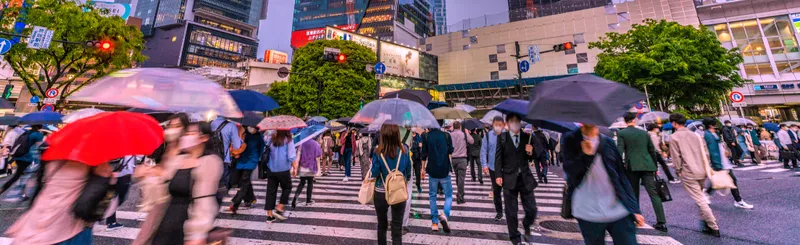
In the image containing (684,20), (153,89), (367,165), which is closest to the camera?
(153,89)

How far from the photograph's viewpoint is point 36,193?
2.19 metres

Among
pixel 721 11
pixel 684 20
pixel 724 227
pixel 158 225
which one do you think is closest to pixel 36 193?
pixel 158 225

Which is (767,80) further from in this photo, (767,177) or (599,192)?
(599,192)

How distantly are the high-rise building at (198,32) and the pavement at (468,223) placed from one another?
238ft

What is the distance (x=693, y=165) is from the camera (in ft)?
15.1

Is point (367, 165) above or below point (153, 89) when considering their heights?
below

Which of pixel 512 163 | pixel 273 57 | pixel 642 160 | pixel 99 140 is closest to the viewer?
pixel 99 140

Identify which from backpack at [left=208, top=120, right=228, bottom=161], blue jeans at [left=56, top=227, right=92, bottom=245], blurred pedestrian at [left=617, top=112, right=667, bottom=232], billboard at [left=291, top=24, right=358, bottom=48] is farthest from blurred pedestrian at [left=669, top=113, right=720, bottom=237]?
billboard at [left=291, top=24, right=358, bottom=48]

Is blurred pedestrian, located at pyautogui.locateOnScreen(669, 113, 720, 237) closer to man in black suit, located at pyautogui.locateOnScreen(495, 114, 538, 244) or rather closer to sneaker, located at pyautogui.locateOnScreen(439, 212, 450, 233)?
man in black suit, located at pyautogui.locateOnScreen(495, 114, 538, 244)

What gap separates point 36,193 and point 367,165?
8268 millimetres

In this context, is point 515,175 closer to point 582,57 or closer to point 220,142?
point 220,142

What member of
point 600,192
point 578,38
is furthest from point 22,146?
point 578,38

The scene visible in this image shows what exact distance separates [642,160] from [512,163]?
2.42 m

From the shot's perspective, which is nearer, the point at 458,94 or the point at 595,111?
the point at 595,111
